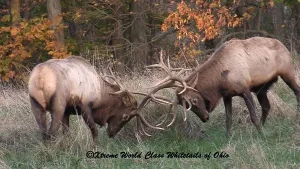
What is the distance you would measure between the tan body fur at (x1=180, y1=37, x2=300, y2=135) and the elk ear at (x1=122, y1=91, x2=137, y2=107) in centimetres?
88

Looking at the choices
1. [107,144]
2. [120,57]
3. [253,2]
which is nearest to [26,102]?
[107,144]

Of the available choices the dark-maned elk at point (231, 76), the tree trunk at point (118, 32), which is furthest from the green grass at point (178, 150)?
the tree trunk at point (118, 32)

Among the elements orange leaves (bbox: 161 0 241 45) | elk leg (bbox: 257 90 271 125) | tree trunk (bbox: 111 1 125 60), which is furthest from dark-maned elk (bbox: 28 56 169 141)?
tree trunk (bbox: 111 1 125 60)

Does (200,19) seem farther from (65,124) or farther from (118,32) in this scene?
(65,124)

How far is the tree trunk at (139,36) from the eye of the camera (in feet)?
65.2

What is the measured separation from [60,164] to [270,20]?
2104 cm

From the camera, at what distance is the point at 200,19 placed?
58.5ft

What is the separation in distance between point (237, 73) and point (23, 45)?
35.9 feet

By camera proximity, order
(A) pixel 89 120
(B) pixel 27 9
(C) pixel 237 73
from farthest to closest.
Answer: (B) pixel 27 9 → (C) pixel 237 73 → (A) pixel 89 120

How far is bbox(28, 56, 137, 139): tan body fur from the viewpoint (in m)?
9.08

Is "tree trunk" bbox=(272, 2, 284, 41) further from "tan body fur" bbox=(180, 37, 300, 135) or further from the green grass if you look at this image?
the green grass

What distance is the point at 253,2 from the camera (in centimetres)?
2077

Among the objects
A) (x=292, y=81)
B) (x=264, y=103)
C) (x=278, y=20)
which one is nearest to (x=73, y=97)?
(x=264, y=103)

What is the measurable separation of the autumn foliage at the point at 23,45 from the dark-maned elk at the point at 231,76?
365 inches
